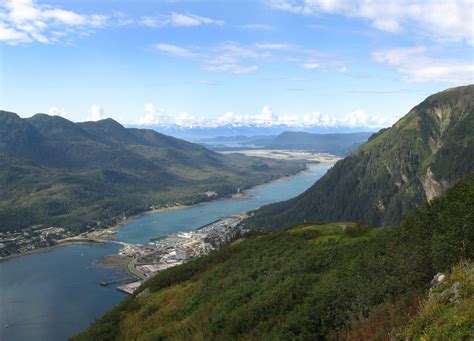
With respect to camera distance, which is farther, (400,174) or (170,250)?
(400,174)

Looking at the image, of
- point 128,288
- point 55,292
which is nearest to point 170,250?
point 128,288

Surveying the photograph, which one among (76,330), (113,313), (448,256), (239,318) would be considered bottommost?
(76,330)

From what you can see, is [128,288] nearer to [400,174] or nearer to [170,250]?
[170,250]

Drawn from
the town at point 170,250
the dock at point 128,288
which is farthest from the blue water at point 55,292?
the town at point 170,250

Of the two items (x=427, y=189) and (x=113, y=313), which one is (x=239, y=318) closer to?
(x=113, y=313)

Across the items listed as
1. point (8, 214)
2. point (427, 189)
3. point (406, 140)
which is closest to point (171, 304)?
point (427, 189)

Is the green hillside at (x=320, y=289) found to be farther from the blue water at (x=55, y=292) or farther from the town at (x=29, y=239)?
the town at (x=29, y=239)
